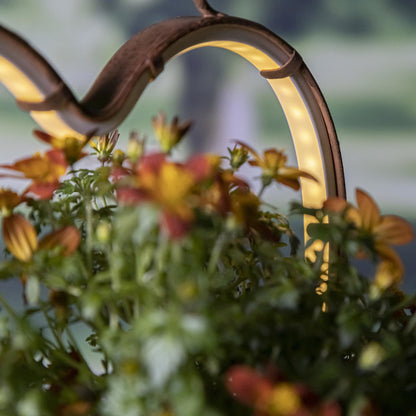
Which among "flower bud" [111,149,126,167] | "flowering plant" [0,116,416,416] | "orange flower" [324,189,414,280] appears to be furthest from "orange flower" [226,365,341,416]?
"flower bud" [111,149,126,167]

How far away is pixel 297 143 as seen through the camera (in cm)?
61

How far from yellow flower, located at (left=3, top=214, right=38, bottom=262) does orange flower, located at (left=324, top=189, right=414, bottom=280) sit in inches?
7.9

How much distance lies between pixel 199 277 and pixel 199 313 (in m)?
0.02

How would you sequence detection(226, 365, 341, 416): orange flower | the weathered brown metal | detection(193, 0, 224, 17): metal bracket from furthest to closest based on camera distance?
detection(193, 0, 224, 17): metal bracket
the weathered brown metal
detection(226, 365, 341, 416): orange flower

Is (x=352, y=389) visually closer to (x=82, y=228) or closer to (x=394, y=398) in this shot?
(x=394, y=398)

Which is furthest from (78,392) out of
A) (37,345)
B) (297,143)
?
(297,143)

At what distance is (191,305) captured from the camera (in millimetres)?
302

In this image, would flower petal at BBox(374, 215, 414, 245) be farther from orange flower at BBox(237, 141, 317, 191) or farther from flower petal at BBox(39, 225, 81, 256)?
flower petal at BBox(39, 225, 81, 256)

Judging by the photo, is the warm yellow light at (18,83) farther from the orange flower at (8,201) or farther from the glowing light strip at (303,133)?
the glowing light strip at (303,133)

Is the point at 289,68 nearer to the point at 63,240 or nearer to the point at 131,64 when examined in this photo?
the point at 131,64

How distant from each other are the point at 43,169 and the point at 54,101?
47mm

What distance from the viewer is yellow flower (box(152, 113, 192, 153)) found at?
14.0 inches

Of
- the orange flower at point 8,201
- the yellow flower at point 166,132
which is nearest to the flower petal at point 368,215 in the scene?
the yellow flower at point 166,132

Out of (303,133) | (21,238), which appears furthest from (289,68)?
(21,238)
